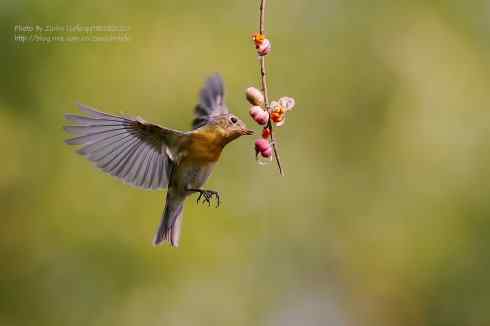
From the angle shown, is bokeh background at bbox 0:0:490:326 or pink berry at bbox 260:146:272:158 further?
bokeh background at bbox 0:0:490:326

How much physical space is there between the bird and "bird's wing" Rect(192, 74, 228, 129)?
52 centimetres

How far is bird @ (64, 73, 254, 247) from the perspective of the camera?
3.14 metres

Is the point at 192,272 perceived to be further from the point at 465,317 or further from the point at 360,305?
the point at 465,317

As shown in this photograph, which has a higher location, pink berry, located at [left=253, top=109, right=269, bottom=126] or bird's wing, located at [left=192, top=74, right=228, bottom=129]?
bird's wing, located at [left=192, top=74, right=228, bottom=129]

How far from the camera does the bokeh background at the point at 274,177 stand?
5.52 metres

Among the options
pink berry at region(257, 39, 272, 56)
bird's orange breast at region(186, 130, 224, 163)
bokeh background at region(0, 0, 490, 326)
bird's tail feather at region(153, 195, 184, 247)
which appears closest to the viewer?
pink berry at region(257, 39, 272, 56)

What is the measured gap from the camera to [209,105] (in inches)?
161

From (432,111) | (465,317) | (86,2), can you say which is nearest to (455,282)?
(465,317)

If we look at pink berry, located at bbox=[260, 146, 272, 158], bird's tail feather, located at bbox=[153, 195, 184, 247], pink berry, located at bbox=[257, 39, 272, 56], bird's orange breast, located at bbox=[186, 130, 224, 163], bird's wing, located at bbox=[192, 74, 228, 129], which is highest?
bird's wing, located at bbox=[192, 74, 228, 129]

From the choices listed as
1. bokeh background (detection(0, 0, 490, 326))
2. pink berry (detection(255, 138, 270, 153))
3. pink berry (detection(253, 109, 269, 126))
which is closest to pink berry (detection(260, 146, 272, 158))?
pink berry (detection(255, 138, 270, 153))

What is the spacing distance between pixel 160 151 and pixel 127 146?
203mm

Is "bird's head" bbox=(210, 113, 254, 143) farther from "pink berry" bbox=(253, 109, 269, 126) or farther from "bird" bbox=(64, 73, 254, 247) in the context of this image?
"pink berry" bbox=(253, 109, 269, 126)

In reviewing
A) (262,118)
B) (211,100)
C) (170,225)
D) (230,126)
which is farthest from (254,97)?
(211,100)

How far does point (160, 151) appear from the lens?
350cm
